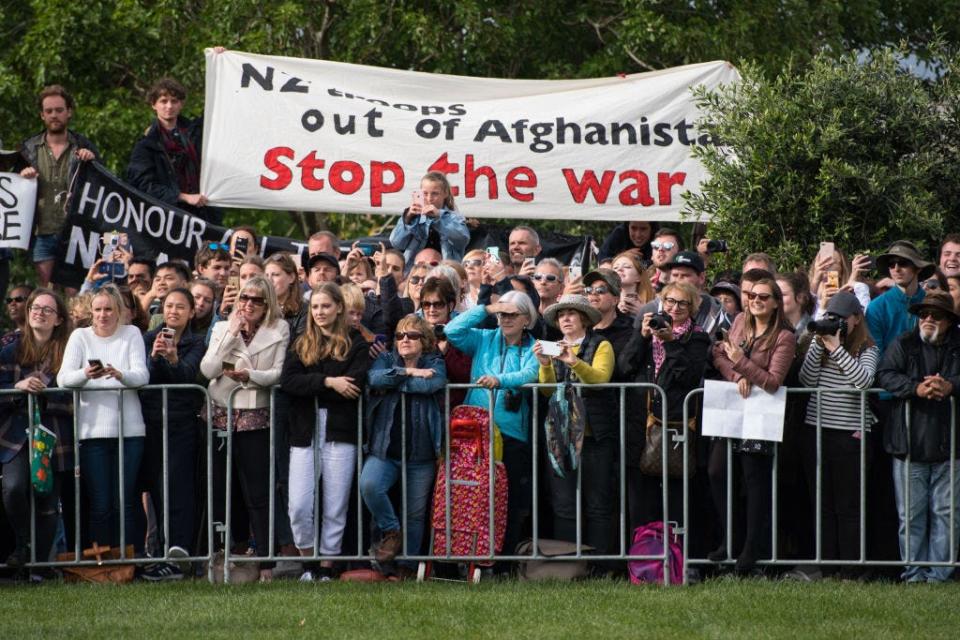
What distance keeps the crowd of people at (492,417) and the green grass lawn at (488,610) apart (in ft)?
1.65

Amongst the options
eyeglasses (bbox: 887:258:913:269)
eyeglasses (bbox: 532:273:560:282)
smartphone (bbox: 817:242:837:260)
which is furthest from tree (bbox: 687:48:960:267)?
eyeglasses (bbox: 532:273:560:282)

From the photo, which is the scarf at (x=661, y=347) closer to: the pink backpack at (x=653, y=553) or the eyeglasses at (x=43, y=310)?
the pink backpack at (x=653, y=553)

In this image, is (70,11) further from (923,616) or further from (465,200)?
(923,616)

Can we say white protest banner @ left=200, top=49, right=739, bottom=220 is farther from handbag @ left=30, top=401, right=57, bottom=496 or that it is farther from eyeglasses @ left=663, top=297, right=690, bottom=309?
handbag @ left=30, top=401, right=57, bottom=496

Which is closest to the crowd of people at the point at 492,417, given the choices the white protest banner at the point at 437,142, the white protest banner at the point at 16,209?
the white protest banner at the point at 16,209

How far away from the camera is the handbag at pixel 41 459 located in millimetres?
10344

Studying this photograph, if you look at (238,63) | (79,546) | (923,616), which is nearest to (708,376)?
(923,616)

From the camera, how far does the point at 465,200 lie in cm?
1412

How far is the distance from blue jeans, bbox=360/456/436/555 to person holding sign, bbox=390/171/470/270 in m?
2.58

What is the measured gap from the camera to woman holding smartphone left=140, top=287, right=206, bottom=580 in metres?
10.6

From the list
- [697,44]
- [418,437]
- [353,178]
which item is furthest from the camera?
[697,44]

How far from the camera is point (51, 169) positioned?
13367mm

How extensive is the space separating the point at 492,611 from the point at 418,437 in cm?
158

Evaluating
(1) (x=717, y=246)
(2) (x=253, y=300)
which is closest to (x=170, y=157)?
(2) (x=253, y=300)
